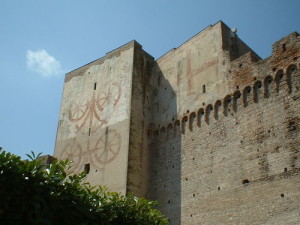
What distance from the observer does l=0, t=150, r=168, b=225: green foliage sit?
7.51 metres

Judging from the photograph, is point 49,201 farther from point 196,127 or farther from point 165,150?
point 165,150

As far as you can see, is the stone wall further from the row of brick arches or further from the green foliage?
the green foliage

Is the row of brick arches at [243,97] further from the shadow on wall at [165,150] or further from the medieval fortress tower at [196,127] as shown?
the shadow on wall at [165,150]

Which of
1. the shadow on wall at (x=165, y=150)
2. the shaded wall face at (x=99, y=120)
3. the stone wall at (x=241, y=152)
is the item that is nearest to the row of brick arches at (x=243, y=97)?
the stone wall at (x=241, y=152)

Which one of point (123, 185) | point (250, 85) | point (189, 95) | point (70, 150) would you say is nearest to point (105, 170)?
point (123, 185)

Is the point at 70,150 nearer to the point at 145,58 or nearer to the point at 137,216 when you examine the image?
the point at 145,58

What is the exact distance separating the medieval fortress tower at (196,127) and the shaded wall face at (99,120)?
0.17 ft

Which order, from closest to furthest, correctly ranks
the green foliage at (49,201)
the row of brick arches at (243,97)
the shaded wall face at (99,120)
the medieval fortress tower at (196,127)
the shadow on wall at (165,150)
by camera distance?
the green foliage at (49,201) → the medieval fortress tower at (196,127) → the row of brick arches at (243,97) → the shadow on wall at (165,150) → the shaded wall face at (99,120)

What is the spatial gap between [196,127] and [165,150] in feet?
5.53

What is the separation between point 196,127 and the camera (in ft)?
49.5

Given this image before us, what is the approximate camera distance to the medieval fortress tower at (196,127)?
486 inches

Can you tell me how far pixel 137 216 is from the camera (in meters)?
9.64

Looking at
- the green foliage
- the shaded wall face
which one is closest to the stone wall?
the shaded wall face

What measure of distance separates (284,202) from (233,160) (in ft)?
7.51
